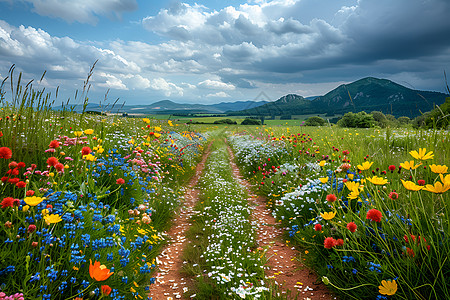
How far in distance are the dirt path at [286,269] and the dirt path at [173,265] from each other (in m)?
1.37

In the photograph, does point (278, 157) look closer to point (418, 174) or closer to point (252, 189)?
point (252, 189)

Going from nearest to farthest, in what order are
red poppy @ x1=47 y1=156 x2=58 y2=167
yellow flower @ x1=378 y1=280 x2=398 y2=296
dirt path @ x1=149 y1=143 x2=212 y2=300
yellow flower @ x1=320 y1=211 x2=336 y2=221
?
yellow flower @ x1=378 y1=280 x2=398 y2=296, yellow flower @ x1=320 y1=211 x2=336 y2=221, red poppy @ x1=47 y1=156 x2=58 y2=167, dirt path @ x1=149 y1=143 x2=212 y2=300

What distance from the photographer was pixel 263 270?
11.1ft

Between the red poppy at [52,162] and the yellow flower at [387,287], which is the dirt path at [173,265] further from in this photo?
the yellow flower at [387,287]

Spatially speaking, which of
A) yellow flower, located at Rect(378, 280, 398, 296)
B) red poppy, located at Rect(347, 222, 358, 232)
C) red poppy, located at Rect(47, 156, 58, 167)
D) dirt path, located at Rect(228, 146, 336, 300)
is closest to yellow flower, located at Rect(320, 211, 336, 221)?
red poppy, located at Rect(347, 222, 358, 232)

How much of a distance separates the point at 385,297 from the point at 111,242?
286cm

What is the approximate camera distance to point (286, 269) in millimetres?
3660

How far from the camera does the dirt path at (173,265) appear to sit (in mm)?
3221

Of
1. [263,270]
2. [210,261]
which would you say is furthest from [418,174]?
[210,261]

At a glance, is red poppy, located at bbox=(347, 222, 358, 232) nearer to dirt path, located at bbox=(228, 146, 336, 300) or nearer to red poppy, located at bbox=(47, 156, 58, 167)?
dirt path, located at bbox=(228, 146, 336, 300)

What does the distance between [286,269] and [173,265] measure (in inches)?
73.9

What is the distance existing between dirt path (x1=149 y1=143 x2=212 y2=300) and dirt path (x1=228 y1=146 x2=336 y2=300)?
4.49 ft

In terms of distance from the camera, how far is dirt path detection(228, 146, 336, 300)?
121 inches

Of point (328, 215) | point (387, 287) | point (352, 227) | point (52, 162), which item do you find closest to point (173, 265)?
point (52, 162)
